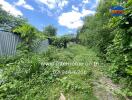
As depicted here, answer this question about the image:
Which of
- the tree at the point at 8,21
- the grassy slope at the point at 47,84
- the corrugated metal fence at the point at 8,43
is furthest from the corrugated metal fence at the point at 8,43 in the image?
the grassy slope at the point at 47,84

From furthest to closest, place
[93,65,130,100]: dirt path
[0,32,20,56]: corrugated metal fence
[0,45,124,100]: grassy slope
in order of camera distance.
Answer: [0,32,20,56]: corrugated metal fence < [0,45,124,100]: grassy slope < [93,65,130,100]: dirt path

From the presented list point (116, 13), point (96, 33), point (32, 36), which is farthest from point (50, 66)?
point (96, 33)

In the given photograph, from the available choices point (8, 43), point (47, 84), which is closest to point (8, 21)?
point (8, 43)

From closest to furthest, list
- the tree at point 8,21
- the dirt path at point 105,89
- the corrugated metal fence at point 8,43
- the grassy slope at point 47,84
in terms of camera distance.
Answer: the dirt path at point 105,89 < the grassy slope at point 47,84 < the corrugated metal fence at point 8,43 < the tree at point 8,21

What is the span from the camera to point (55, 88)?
17.9ft

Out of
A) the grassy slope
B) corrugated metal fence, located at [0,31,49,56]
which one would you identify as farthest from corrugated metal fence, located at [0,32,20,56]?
the grassy slope

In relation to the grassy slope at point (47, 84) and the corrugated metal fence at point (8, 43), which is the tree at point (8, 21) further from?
the grassy slope at point (47, 84)

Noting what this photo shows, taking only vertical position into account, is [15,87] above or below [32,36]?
below

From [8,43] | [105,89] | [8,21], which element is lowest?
[105,89]

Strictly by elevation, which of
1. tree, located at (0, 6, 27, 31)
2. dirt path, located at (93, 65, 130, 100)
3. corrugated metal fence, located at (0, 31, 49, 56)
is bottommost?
dirt path, located at (93, 65, 130, 100)

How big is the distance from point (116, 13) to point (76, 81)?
2201 mm

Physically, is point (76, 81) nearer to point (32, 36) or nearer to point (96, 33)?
point (32, 36)

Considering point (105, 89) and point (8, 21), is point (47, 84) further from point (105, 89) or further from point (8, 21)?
point (8, 21)

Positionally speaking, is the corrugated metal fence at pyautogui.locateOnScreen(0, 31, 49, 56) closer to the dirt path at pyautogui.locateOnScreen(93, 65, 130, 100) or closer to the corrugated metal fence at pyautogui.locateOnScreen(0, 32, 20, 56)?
the corrugated metal fence at pyautogui.locateOnScreen(0, 32, 20, 56)
